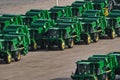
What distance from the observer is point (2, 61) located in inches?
2408

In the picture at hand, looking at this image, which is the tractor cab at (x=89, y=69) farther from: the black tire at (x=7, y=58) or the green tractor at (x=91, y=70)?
the black tire at (x=7, y=58)

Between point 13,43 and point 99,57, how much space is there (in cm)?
1253

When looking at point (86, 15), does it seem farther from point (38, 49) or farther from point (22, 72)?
point (22, 72)

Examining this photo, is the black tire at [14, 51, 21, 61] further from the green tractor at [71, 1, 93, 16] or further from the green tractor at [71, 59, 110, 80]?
the green tractor at [71, 1, 93, 16]

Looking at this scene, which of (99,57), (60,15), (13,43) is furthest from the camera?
(60,15)

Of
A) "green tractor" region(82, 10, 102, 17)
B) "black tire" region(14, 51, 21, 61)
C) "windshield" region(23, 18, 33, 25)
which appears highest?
"green tractor" region(82, 10, 102, 17)

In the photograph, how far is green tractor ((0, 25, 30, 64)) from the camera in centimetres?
5954

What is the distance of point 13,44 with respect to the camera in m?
60.2

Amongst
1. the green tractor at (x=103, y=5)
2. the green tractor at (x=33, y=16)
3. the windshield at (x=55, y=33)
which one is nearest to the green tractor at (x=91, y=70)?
the windshield at (x=55, y=33)

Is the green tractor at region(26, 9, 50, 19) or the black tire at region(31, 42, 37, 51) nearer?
the black tire at region(31, 42, 37, 51)

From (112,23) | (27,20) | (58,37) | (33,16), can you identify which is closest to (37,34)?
(58,37)

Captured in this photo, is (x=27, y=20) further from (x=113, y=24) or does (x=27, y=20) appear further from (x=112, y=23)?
(x=113, y=24)

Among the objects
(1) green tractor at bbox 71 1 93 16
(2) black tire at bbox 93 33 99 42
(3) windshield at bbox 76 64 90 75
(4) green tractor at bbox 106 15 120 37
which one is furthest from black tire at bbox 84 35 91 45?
(3) windshield at bbox 76 64 90 75

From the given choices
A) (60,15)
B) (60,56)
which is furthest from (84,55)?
(60,15)
